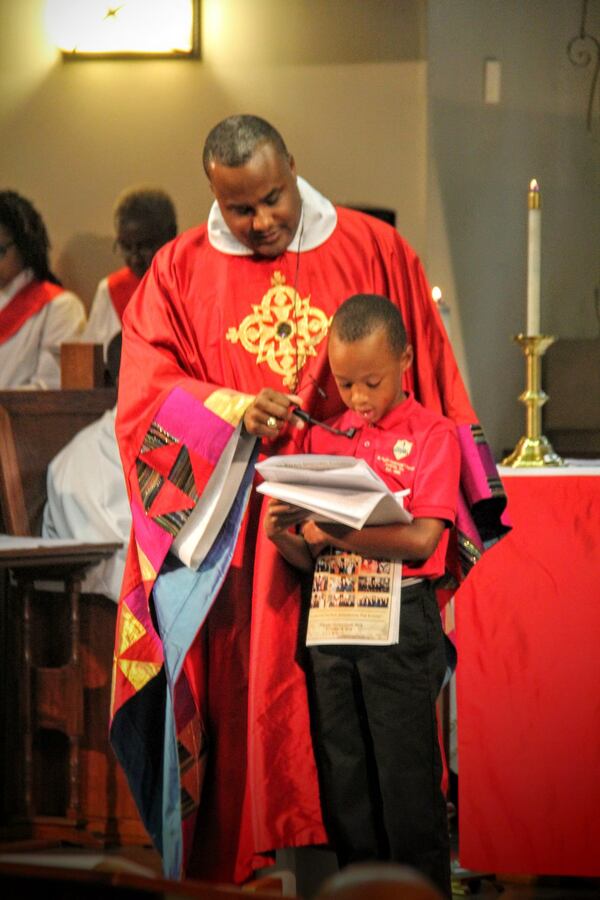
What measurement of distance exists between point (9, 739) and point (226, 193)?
79.9 inches

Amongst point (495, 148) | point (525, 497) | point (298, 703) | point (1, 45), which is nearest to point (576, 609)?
point (525, 497)

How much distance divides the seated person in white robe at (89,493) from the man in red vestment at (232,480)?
127 centimetres

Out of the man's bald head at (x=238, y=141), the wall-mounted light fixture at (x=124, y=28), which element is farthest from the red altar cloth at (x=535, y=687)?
the wall-mounted light fixture at (x=124, y=28)

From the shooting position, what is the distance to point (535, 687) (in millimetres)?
3299

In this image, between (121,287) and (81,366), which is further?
(121,287)

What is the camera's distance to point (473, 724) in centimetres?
334

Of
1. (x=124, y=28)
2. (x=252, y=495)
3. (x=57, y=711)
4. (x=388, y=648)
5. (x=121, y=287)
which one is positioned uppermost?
(x=124, y=28)

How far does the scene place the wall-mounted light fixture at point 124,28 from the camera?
18.6 ft

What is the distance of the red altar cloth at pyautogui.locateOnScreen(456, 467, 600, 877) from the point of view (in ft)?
10.7

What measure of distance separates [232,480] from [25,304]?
3193 millimetres

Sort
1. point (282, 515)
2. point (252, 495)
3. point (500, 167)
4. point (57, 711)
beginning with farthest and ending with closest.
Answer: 1. point (500, 167)
2. point (57, 711)
3. point (252, 495)
4. point (282, 515)

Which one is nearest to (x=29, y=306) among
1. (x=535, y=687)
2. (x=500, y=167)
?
(x=500, y=167)

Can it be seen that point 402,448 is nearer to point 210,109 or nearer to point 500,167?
point 500,167

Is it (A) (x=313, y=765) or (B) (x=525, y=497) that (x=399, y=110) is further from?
(A) (x=313, y=765)
